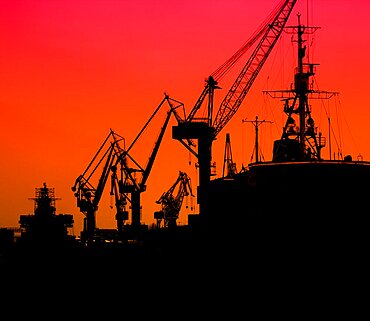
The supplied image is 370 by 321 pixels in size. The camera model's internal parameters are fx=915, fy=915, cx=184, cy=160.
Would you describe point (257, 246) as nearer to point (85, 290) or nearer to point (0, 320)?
point (85, 290)

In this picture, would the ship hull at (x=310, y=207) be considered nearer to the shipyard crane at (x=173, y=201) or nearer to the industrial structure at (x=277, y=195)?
the industrial structure at (x=277, y=195)

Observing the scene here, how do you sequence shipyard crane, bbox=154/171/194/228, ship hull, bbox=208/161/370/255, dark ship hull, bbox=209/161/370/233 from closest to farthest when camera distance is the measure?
ship hull, bbox=208/161/370/255 < dark ship hull, bbox=209/161/370/233 < shipyard crane, bbox=154/171/194/228

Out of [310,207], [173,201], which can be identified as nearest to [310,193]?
[310,207]

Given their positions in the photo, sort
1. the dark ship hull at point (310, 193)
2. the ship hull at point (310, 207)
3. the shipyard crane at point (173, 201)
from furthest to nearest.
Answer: the shipyard crane at point (173, 201), the dark ship hull at point (310, 193), the ship hull at point (310, 207)

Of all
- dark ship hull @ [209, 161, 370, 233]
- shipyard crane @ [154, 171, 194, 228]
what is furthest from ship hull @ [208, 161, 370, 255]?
shipyard crane @ [154, 171, 194, 228]

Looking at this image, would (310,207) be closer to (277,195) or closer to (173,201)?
(277,195)

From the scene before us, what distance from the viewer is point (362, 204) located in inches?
2891

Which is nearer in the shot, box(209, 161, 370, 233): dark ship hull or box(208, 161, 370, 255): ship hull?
box(208, 161, 370, 255): ship hull

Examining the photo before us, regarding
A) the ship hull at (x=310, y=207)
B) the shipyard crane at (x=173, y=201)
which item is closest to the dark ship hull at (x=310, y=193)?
the ship hull at (x=310, y=207)

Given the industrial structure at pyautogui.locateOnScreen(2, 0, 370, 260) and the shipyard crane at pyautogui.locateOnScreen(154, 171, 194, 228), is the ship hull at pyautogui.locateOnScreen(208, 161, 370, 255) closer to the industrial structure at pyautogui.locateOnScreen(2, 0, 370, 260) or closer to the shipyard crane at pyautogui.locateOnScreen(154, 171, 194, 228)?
the industrial structure at pyautogui.locateOnScreen(2, 0, 370, 260)

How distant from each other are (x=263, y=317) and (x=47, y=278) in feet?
116

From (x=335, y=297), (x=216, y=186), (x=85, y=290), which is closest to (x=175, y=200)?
(x=216, y=186)

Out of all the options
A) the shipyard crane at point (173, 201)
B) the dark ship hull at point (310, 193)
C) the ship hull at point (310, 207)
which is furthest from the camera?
the shipyard crane at point (173, 201)

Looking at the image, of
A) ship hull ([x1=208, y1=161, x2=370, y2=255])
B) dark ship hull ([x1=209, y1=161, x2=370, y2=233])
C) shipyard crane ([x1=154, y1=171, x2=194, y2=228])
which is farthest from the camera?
shipyard crane ([x1=154, y1=171, x2=194, y2=228])
